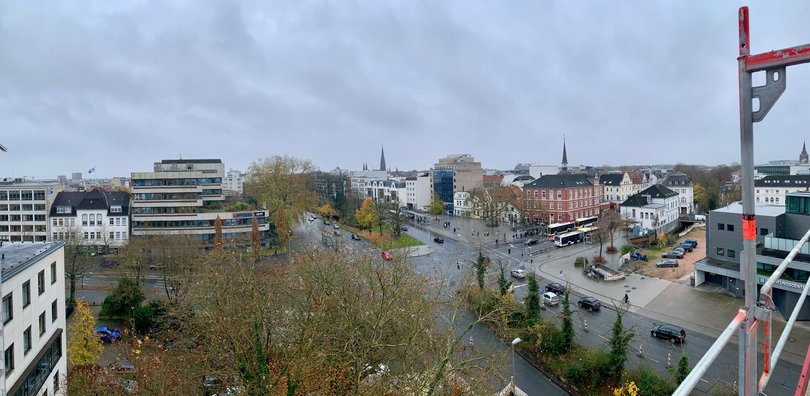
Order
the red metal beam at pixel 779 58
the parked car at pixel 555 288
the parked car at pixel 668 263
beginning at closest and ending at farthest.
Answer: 1. the red metal beam at pixel 779 58
2. the parked car at pixel 555 288
3. the parked car at pixel 668 263

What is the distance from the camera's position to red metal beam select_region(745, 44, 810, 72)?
6.83 ft

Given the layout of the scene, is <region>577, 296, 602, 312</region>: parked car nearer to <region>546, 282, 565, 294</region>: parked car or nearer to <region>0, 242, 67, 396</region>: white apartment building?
<region>546, 282, 565, 294</region>: parked car

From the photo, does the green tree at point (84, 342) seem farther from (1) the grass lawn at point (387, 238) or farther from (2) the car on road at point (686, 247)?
(2) the car on road at point (686, 247)

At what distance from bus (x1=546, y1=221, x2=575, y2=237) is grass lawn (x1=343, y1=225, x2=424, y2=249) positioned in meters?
11.5

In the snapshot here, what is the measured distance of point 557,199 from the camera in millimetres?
41750

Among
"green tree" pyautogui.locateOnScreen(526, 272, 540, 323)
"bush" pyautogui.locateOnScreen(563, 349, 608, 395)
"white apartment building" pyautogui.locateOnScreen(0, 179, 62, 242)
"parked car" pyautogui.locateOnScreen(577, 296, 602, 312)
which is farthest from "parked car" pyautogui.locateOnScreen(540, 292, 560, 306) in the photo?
"white apartment building" pyautogui.locateOnScreen(0, 179, 62, 242)

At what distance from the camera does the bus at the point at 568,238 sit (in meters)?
33.1

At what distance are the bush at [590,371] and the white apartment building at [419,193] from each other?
4549 centimetres

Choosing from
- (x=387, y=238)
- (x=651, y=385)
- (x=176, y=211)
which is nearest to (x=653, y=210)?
(x=387, y=238)

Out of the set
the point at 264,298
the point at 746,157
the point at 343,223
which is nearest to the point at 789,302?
the point at 264,298

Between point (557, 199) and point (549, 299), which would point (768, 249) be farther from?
point (557, 199)

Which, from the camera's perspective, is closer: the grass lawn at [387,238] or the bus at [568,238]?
the grass lawn at [387,238]

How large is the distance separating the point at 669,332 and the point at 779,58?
619 inches

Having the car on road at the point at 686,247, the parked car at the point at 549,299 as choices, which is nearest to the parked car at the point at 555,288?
the parked car at the point at 549,299
